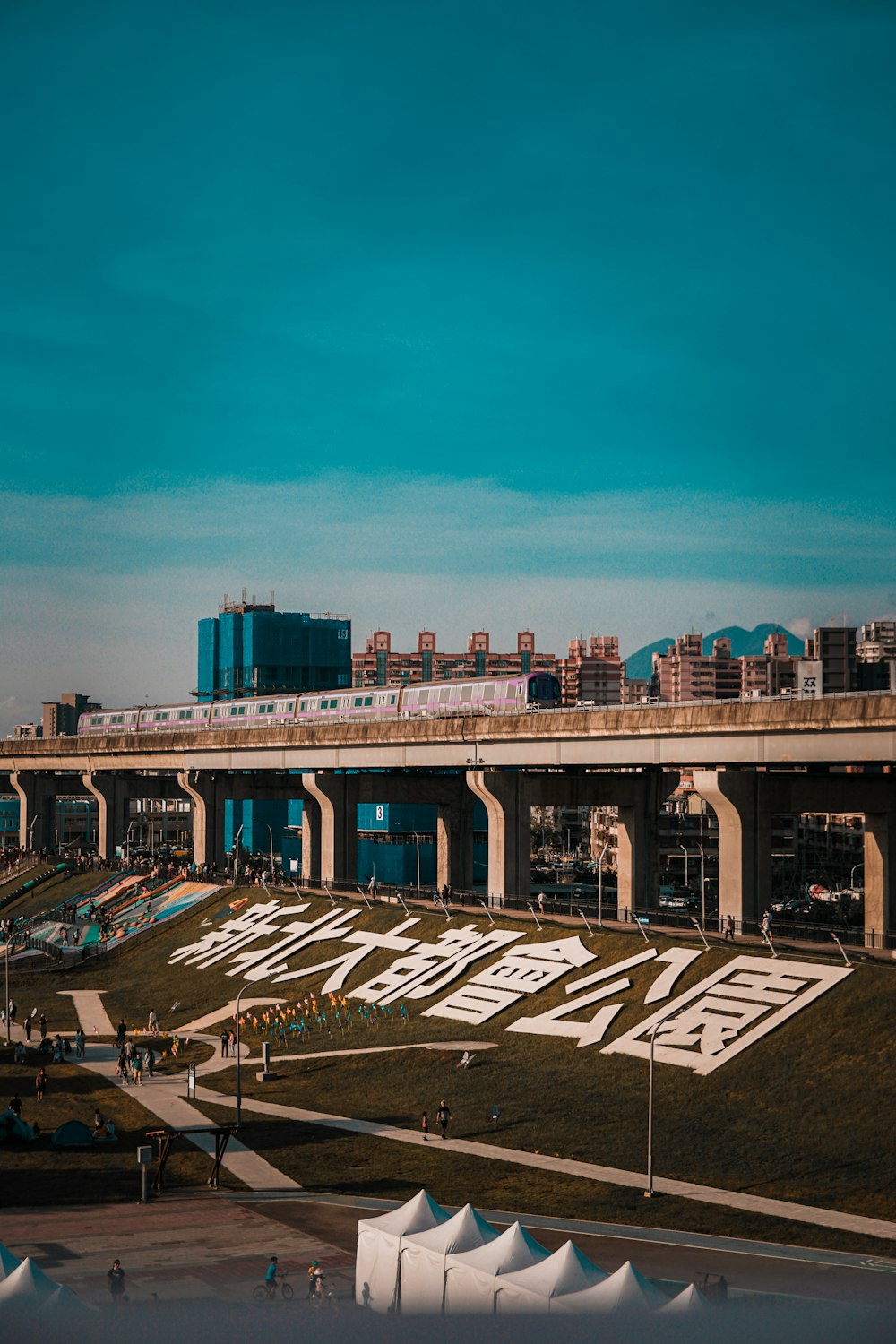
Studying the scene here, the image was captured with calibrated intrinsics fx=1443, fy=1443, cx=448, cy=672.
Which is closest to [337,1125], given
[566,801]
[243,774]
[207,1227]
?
[207,1227]

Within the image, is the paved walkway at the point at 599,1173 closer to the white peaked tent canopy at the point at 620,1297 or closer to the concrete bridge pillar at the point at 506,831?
the white peaked tent canopy at the point at 620,1297

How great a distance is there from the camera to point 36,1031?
71.9 m

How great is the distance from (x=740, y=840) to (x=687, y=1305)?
39.7 m

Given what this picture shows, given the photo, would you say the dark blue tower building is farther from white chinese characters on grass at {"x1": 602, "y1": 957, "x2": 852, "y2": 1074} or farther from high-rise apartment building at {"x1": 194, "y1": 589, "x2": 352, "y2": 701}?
white chinese characters on grass at {"x1": 602, "y1": 957, "x2": 852, "y2": 1074}

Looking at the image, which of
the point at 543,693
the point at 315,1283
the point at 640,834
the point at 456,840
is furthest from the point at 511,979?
the point at 456,840

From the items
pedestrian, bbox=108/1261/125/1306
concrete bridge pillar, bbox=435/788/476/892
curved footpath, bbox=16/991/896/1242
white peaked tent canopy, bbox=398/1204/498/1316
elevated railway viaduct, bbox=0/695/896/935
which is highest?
elevated railway viaduct, bbox=0/695/896/935

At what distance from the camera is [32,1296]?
2905cm

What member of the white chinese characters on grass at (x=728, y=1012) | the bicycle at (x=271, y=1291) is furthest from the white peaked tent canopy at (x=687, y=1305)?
the white chinese characters on grass at (x=728, y=1012)

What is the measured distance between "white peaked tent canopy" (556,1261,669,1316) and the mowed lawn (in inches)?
393

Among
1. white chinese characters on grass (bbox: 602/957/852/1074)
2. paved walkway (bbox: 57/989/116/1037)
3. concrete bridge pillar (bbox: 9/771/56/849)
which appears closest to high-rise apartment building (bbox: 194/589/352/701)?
concrete bridge pillar (bbox: 9/771/56/849)

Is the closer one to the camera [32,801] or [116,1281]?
[116,1281]

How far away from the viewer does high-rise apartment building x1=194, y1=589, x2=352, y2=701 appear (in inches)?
7544

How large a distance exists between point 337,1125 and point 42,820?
105677 mm

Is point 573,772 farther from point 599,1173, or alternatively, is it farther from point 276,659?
point 276,659
